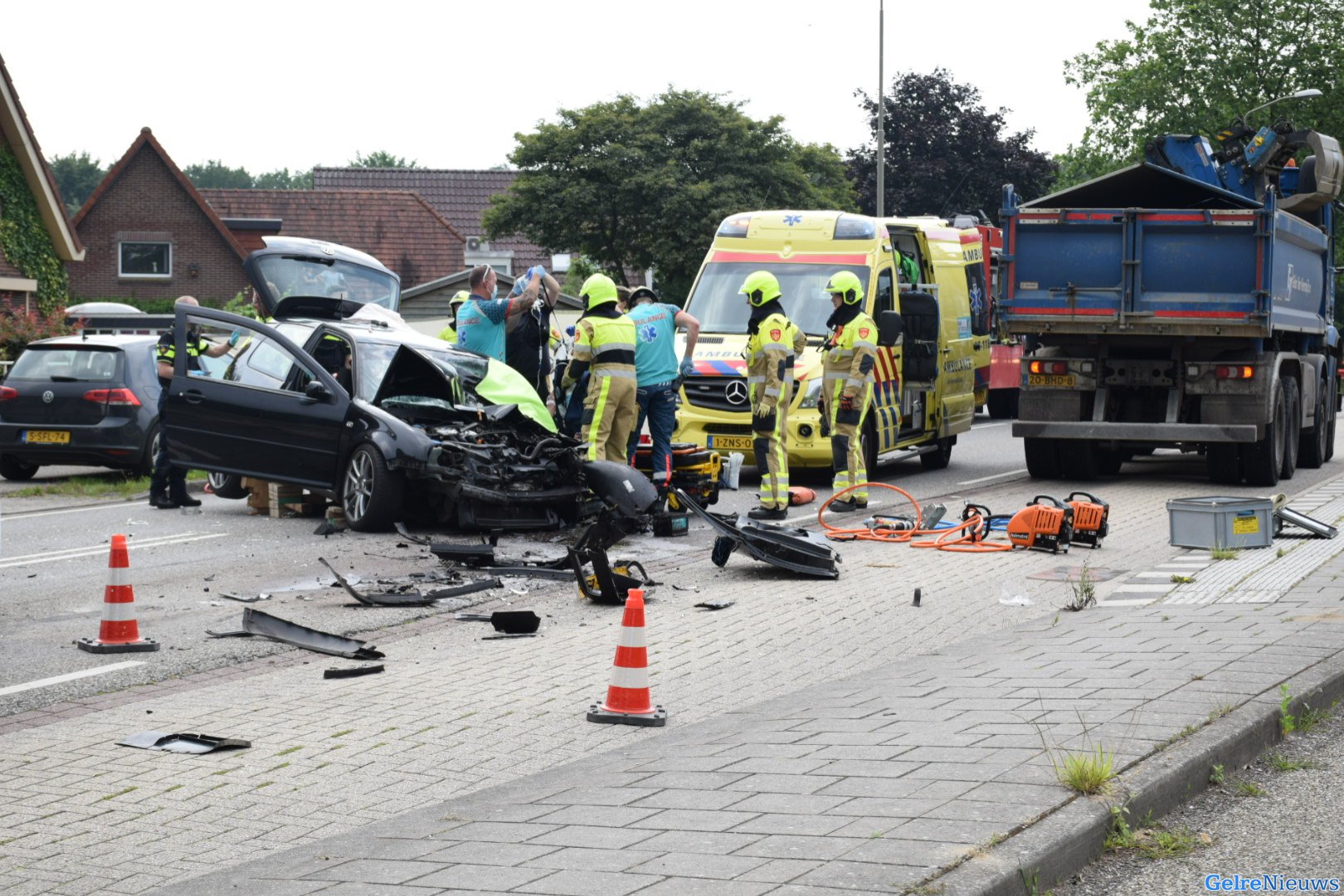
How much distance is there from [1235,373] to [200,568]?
1004cm

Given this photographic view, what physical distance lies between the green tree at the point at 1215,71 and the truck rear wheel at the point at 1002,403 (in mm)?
33502

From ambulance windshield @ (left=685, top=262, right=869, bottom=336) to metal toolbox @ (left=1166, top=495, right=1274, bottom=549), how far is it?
→ 17.1 feet

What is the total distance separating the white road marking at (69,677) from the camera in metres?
7.35

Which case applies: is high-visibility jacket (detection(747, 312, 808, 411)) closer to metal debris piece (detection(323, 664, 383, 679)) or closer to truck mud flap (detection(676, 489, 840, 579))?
truck mud flap (detection(676, 489, 840, 579))

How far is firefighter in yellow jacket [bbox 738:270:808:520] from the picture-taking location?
13.1 m

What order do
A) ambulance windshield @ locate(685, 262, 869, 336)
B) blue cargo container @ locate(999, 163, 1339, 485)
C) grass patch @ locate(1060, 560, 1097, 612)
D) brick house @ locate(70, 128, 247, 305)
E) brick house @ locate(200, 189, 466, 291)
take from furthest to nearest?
brick house @ locate(200, 189, 466, 291) → brick house @ locate(70, 128, 247, 305) → ambulance windshield @ locate(685, 262, 869, 336) → blue cargo container @ locate(999, 163, 1339, 485) → grass patch @ locate(1060, 560, 1097, 612)

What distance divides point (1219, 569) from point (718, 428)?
6200 millimetres

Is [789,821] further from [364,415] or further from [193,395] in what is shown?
[193,395]

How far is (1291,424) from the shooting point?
17.4m

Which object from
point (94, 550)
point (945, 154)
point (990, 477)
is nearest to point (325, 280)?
point (94, 550)

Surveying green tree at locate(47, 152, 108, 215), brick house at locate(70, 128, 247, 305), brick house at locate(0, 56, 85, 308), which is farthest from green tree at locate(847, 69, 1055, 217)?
green tree at locate(47, 152, 108, 215)

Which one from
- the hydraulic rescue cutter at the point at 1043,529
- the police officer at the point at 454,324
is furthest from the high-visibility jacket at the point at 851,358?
the police officer at the point at 454,324

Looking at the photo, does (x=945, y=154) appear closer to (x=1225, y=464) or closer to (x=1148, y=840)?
(x=1225, y=464)

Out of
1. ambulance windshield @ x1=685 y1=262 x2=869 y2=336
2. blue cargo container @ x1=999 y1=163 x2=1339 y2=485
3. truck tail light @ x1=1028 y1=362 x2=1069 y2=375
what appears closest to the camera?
blue cargo container @ x1=999 y1=163 x2=1339 y2=485
